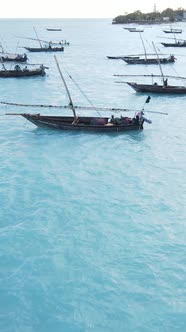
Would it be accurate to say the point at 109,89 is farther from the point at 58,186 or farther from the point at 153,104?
the point at 58,186

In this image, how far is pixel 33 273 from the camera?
53.7 feet

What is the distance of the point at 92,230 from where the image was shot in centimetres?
1925

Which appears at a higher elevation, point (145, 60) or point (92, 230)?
point (145, 60)

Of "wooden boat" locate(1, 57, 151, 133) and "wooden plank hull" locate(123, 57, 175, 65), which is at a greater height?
"wooden boat" locate(1, 57, 151, 133)

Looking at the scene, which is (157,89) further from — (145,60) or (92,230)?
(92,230)

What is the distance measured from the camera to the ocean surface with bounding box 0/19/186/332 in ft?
47.8

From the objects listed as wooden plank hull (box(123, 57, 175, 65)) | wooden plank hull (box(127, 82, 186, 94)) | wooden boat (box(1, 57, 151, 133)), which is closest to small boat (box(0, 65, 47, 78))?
wooden plank hull (box(127, 82, 186, 94))

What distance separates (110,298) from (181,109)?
2979 centimetres

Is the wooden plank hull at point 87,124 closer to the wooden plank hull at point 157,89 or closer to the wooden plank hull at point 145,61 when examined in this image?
the wooden plank hull at point 157,89

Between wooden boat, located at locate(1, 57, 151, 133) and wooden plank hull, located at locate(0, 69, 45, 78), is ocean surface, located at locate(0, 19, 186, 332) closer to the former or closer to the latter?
wooden boat, located at locate(1, 57, 151, 133)

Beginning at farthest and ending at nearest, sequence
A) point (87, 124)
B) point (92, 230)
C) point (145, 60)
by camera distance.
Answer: point (145, 60) < point (87, 124) < point (92, 230)

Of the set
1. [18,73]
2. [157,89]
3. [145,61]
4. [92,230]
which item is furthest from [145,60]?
[92,230]

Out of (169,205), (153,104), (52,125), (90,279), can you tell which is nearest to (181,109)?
(153,104)

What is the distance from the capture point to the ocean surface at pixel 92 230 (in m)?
14.6
